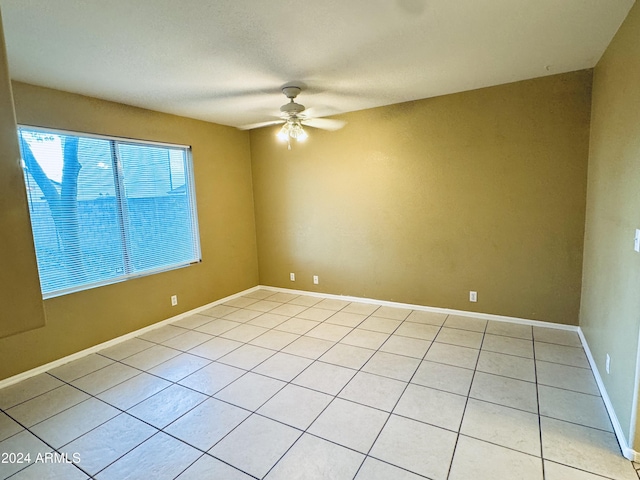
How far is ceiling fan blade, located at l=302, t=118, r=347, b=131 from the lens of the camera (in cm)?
415

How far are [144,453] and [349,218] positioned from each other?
3.16m

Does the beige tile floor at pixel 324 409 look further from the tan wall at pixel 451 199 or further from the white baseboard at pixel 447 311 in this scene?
the tan wall at pixel 451 199

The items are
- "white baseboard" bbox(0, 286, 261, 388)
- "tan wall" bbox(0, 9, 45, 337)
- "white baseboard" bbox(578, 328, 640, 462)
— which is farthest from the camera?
"white baseboard" bbox(0, 286, 261, 388)

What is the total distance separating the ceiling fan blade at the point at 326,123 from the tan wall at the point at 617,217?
2539mm

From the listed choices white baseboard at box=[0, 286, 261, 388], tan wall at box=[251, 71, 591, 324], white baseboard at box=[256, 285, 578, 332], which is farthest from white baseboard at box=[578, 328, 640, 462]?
white baseboard at box=[0, 286, 261, 388]

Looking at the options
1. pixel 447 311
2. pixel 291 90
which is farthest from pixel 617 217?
pixel 291 90

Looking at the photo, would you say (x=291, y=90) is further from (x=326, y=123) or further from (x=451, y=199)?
(x=451, y=199)

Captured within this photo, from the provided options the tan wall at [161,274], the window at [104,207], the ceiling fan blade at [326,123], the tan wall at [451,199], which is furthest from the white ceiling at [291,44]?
the ceiling fan blade at [326,123]

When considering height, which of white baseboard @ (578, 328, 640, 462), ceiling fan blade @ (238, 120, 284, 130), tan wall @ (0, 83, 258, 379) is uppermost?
ceiling fan blade @ (238, 120, 284, 130)

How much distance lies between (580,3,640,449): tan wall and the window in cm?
409

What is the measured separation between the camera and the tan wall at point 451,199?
308cm

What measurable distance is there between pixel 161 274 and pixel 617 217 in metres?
4.19

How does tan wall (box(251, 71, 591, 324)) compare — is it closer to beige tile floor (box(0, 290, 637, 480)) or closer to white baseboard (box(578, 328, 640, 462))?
beige tile floor (box(0, 290, 637, 480))

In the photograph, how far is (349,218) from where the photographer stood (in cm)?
425
